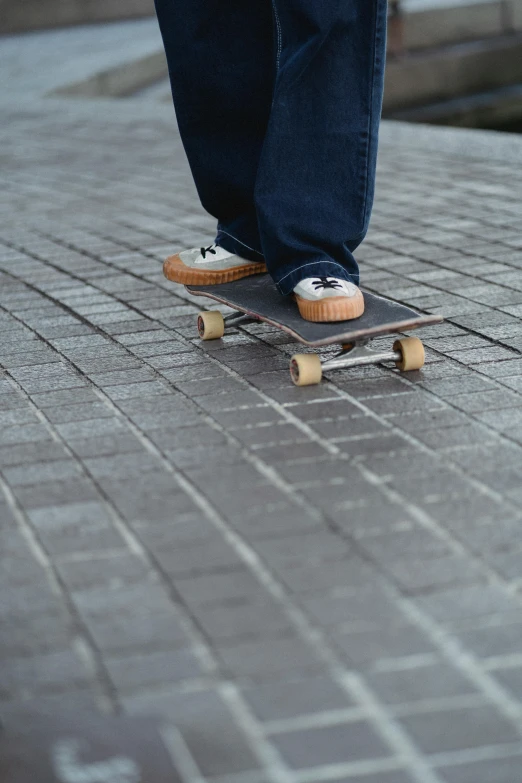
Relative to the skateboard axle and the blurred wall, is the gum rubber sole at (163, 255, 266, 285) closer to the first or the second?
the skateboard axle

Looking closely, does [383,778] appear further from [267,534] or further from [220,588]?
[267,534]

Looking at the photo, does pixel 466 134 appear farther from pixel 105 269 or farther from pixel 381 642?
pixel 381 642

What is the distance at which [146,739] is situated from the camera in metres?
1.55

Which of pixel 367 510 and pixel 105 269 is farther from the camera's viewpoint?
pixel 105 269

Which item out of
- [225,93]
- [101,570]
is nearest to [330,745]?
[101,570]

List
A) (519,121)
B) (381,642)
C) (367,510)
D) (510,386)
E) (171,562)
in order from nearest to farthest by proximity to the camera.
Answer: (381,642)
(171,562)
(367,510)
(510,386)
(519,121)

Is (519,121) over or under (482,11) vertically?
under

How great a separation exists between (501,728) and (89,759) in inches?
21.8

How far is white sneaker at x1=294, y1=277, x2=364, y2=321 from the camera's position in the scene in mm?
2982

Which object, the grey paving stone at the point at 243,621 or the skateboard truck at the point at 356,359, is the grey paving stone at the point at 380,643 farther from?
the skateboard truck at the point at 356,359

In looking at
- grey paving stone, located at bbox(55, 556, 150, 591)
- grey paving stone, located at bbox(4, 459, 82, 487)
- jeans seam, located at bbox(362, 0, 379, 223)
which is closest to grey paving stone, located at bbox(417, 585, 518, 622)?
grey paving stone, located at bbox(55, 556, 150, 591)

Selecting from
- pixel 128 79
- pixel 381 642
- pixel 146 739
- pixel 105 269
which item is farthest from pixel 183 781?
pixel 128 79

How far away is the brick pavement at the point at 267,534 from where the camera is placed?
159cm

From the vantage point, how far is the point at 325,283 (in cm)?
304
